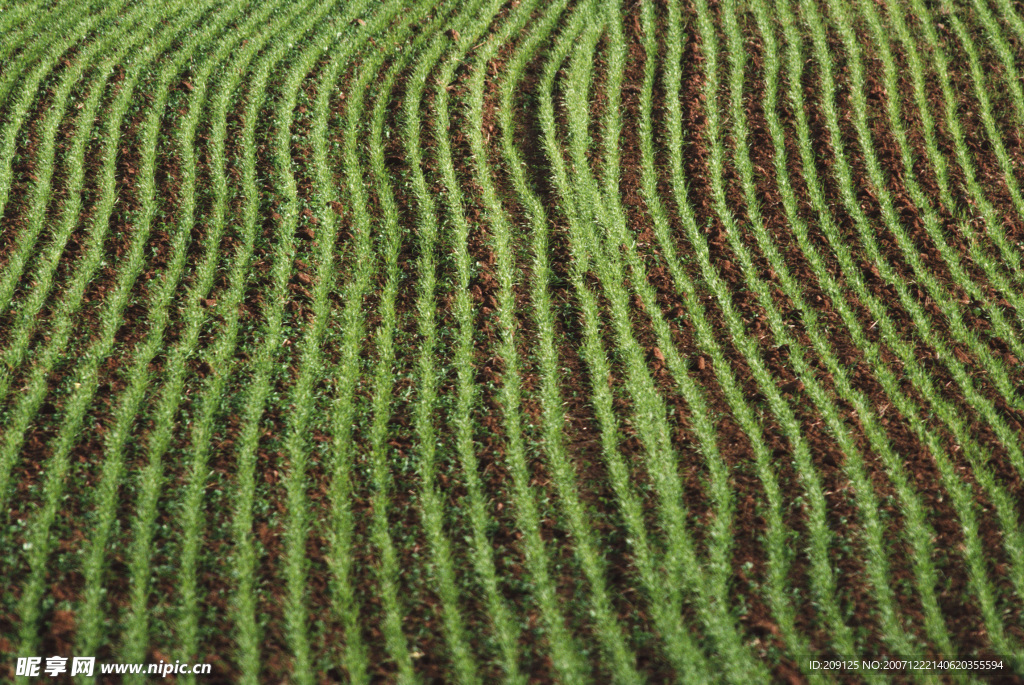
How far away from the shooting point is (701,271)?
25.1ft

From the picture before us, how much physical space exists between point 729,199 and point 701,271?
1.29 meters

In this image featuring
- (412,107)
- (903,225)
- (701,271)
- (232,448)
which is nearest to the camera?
(232,448)

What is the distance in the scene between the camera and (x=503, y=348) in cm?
686

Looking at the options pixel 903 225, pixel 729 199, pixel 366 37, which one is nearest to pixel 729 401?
pixel 729 199

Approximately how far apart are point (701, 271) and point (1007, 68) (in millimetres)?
6477

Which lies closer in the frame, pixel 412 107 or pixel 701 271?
pixel 701 271

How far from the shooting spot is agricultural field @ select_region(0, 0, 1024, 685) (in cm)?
515

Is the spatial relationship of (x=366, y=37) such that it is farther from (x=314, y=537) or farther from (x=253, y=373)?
(x=314, y=537)

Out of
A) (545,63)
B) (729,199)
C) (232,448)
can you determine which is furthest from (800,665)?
(545,63)

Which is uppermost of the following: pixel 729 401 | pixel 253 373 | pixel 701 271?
pixel 701 271

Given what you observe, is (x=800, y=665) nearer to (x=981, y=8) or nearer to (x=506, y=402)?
(x=506, y=402)

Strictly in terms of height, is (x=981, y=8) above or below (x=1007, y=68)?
above

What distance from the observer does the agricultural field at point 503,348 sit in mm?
5148

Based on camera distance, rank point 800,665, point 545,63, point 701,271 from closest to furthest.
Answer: point 800,665, point 701,271, point 545,63
